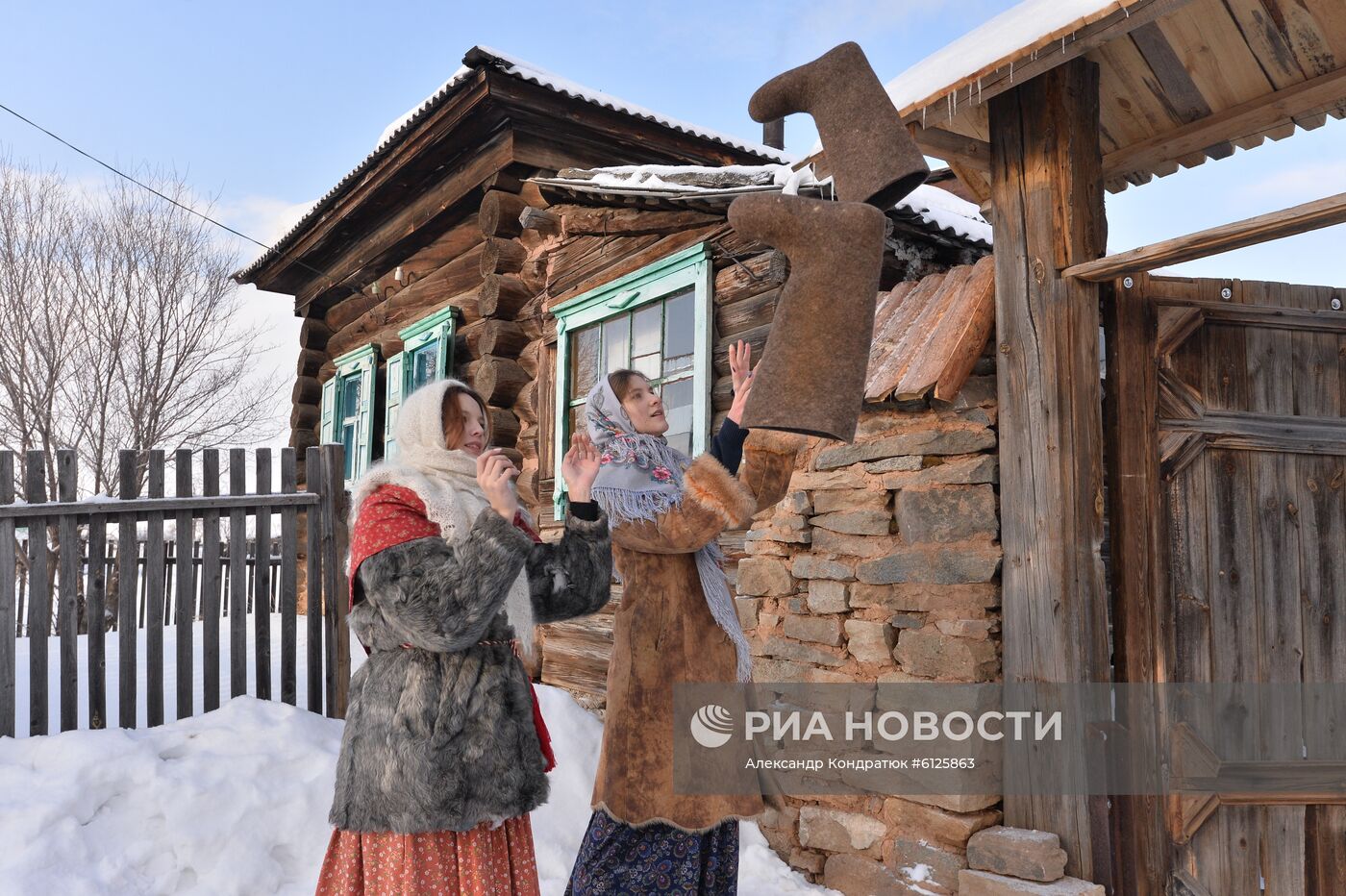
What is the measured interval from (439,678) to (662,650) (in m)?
0.71

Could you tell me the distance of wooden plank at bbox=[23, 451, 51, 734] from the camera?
4293 millimetres

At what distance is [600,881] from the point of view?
2.69m

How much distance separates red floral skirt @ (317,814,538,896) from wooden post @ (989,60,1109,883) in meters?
1.86

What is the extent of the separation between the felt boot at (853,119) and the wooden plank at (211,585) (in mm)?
3689

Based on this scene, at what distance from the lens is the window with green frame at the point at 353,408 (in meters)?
9.14

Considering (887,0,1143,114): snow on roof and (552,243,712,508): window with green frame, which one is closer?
(887,0,1143,114): snow on roof

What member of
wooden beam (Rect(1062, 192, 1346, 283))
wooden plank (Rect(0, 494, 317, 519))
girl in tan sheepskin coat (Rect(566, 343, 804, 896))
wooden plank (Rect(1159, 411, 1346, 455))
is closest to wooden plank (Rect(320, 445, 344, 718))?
wooden plank (Rect(0, 494, 317, 519))

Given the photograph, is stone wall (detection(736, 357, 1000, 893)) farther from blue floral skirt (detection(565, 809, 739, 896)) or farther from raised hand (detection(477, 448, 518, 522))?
raised hand (detection(477, 448, 518, 522))

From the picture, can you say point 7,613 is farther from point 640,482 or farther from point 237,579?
point 640,482

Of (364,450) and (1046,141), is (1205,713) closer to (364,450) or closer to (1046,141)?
(1046,141)

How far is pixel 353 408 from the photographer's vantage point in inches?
389


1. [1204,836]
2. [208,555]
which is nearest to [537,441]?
[208,555]

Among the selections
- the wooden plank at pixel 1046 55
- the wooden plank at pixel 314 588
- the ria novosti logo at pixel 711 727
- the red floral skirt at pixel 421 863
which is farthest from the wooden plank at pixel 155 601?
the wooden plank at pixel 1046 55

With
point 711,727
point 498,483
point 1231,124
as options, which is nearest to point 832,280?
point 498,483
